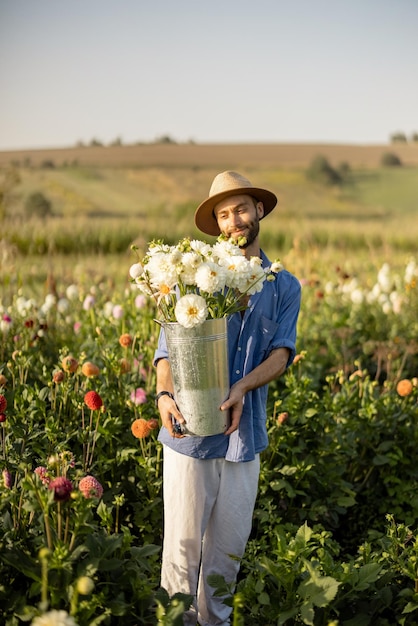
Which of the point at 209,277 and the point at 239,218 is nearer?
the point at 209,277

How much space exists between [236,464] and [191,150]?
37.1 metres

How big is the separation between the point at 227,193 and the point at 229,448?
0.88 meters

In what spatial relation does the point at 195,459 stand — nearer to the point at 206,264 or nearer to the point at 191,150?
the point at 206,264

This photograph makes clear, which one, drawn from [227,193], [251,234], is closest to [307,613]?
[251,234]

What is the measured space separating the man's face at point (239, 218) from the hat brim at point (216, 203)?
1.0 inches

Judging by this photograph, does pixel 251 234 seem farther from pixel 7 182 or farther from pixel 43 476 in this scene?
pixel 7 182

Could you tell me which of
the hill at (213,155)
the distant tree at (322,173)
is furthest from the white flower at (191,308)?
the distant tree at (322,173)

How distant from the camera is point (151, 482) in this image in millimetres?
3137

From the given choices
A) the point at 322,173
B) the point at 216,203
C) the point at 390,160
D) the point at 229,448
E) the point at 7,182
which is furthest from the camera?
the point at 390,160

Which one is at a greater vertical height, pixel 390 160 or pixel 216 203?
pixel 390 160

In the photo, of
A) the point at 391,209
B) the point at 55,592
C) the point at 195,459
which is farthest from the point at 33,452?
the point at 391,209

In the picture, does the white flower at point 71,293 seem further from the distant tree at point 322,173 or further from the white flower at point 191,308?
the distant tree at point 322,173

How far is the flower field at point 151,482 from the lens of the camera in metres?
2.00

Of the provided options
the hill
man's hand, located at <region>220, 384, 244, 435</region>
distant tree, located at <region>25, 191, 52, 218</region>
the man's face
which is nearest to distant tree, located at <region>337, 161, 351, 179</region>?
the hill
